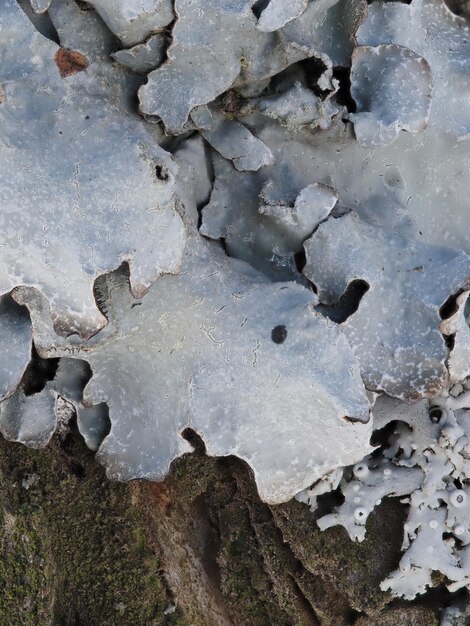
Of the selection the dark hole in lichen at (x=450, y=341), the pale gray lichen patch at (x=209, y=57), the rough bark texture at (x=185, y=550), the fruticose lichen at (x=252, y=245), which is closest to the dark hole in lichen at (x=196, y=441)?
the rough bark texture at (x=185, y=550)

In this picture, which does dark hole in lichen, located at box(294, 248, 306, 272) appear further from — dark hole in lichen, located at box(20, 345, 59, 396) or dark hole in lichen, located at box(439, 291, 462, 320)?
dark hole in lichen, located at box(20, 345, 59, 396)

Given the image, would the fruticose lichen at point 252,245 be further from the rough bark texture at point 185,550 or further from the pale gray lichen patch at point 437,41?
the rough bark texture at point 185,550

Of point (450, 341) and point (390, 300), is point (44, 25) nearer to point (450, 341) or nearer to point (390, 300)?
point (390, 300)

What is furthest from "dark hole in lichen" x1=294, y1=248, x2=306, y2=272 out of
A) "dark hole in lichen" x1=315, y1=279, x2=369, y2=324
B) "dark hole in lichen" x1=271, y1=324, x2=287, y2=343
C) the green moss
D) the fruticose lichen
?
the green moss

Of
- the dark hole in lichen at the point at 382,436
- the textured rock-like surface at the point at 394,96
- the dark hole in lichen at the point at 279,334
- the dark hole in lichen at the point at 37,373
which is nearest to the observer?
the dark hole in lichen at the point at 279,334

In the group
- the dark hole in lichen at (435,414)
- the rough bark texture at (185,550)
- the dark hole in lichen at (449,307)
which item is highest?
the dark hole in lichen at (449,307)

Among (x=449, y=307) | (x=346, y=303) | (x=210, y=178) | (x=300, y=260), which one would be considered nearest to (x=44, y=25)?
(x=210, y=178)

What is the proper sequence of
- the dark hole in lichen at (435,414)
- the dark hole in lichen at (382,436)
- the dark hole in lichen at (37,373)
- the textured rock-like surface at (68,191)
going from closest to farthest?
the textured rock-like surface at (68,191), the dark hole in lichen at (37,373), the dark hole in lichen at (435,414), the dark hole in lichen at (382,436)
